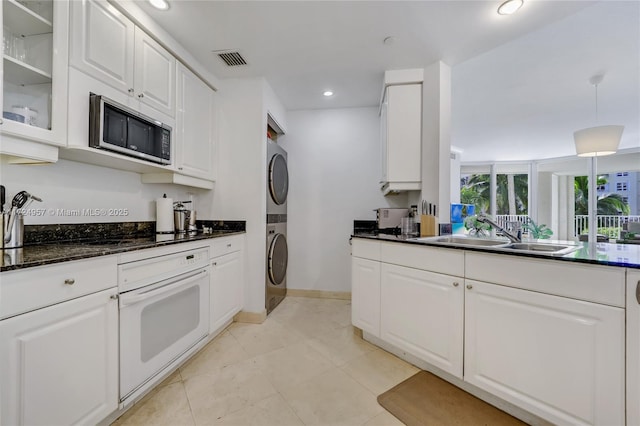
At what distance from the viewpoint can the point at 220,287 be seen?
2176 mm

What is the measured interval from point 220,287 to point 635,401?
7.94 feet

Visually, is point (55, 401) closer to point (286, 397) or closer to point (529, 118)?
point (286, 397)

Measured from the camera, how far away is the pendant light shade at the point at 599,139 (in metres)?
2.65

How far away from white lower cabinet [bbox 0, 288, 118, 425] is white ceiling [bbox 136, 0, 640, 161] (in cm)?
194

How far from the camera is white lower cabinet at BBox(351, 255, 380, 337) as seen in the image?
2.05 metres

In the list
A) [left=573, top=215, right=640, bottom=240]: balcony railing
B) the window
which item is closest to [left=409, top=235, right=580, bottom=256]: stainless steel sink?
the window

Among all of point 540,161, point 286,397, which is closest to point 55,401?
point 286,397

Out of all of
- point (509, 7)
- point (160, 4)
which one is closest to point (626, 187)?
point (509, 7)

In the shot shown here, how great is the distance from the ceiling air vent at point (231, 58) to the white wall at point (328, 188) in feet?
3.84

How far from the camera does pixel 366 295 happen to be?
7.06 ft

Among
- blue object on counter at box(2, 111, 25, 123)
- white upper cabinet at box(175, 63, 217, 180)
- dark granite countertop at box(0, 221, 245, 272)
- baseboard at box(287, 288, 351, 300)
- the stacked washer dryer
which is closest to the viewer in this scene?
dark granite countertop at box(0, 221, 245, 272)

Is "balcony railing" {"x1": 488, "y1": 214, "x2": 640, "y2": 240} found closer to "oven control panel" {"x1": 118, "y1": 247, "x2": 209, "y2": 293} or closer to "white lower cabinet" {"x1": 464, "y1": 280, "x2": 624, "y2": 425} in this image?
"white lower cabinet" {"x1": 464, "y1": 280, "x2": 624, "y2": 425}

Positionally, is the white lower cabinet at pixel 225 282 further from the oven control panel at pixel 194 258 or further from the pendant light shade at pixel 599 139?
the pendant light shade at pixel 599 139

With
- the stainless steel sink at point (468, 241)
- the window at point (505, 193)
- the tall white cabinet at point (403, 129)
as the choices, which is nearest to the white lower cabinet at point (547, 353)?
the stainless steel sink at point (468, 241)
